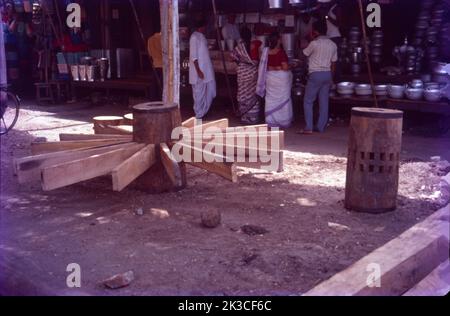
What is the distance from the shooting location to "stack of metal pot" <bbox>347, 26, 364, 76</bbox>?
9477 millimetres

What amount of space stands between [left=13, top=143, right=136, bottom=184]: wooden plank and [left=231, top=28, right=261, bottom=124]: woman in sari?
467 cm

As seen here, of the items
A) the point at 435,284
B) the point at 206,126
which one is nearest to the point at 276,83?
the point at 206,126

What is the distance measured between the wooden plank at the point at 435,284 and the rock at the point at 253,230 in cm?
132

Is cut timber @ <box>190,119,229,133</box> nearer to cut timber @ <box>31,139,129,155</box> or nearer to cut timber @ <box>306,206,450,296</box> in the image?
cut timber @ <box>31,139,129,155</box>

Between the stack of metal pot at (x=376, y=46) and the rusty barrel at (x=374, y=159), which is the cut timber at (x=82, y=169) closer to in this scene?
the rusty barrel at (x=374, y=159)

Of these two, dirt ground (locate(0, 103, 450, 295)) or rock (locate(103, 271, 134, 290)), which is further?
dirt ground (locate(0, 103, 450, 295))

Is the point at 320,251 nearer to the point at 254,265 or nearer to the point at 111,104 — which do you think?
the point at 254,265

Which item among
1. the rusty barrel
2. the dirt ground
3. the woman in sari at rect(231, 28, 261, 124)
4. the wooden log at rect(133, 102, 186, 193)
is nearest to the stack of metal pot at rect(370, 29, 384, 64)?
the woman in sari at rect(231, 28, 261, 124)

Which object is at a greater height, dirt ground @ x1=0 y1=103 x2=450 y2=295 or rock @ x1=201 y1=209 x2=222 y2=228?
rock @ x1=201 y1=209 x2=222 y2=228

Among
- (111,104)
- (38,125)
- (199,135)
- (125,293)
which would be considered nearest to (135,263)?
(125,293)

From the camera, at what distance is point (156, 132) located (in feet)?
16.3

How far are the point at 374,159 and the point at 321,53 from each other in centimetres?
408

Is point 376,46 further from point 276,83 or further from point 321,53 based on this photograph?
point 276,83
